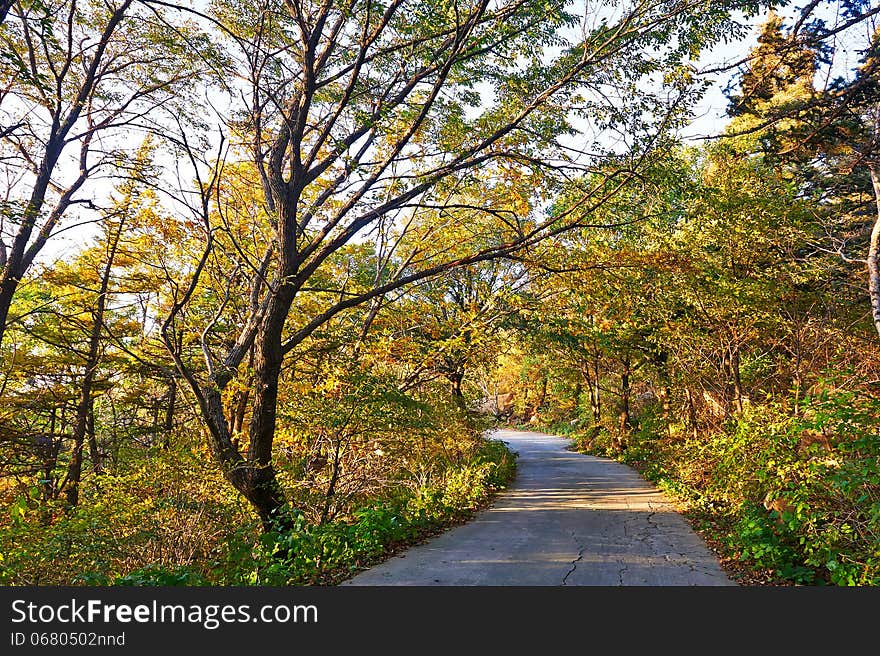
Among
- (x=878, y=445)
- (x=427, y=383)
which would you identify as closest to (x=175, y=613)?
(x=878, y=445)

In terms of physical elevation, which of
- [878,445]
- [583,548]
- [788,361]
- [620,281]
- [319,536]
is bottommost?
[583,548]

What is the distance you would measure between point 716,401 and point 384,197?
773 centimetres

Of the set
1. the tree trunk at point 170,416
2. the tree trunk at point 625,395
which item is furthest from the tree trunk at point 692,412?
the tree trunk at point 170,416

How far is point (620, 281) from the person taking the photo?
31.9ft

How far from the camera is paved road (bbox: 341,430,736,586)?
5.71 m

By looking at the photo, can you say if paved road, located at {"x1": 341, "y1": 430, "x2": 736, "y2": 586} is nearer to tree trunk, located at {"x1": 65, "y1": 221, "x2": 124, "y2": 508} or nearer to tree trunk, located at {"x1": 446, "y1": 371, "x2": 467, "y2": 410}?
tree trunk, located at {"x1": 446, "y1": 371, "x2": 467, "y2": 410}

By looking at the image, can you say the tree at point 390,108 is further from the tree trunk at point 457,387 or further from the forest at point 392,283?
the tree trunk at point 457,387

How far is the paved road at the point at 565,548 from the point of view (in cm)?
571

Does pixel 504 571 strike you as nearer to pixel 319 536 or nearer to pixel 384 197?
pixel 319 536

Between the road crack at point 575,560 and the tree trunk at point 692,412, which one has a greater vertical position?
the tree trunk at point 692,412

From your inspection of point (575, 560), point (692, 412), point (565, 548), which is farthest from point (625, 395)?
point (575, 560)

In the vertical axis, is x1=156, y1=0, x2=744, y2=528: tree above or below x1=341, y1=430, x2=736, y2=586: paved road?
above

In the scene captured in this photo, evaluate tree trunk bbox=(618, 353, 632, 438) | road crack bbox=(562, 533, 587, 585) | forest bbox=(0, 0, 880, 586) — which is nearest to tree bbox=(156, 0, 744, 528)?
forest bbox=(0, 0, 880, 586)

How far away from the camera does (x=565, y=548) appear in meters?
7.11
